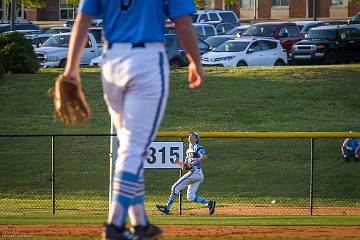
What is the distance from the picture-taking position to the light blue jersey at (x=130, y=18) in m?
6.40

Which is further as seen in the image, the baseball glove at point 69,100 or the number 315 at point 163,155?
the number 315 at point 163,155

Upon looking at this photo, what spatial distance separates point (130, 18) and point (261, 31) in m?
36.6

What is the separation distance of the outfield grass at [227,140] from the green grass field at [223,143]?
0.03 m

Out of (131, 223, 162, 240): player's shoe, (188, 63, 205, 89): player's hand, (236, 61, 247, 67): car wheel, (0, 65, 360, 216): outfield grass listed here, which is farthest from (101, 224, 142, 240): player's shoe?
(236, 61, 247, 67): car wheel

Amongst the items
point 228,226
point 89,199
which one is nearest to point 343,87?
point 89,199

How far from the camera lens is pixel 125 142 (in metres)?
6.36

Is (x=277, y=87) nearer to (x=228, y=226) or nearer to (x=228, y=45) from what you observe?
(x=228, y=45)

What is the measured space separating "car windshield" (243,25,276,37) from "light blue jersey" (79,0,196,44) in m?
35.8

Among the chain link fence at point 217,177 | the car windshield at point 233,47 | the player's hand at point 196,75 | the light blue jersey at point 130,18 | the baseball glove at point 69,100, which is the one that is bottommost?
the chain link fence at point 217,177

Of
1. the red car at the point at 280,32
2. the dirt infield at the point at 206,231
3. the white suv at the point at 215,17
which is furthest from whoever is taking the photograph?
the white suv at the point at 215,17

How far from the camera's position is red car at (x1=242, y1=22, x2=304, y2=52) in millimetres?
41562

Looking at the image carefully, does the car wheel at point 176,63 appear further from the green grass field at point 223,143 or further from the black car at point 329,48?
the black car at point 329,48

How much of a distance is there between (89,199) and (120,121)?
1450 centimetres

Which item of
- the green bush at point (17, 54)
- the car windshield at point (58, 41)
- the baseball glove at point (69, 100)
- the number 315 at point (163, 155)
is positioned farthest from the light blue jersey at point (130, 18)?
the car windshield at point (58, 41)
